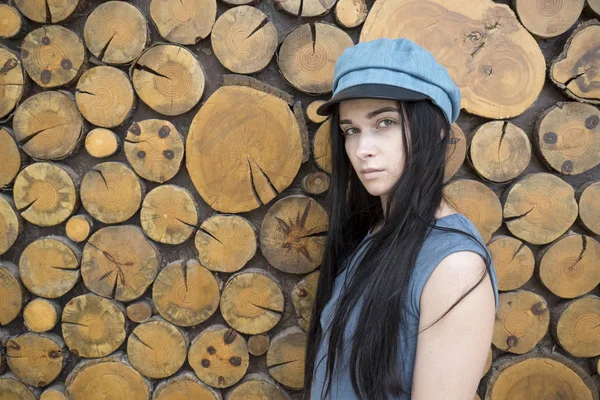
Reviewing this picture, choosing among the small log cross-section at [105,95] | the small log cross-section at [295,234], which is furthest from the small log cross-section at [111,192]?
the small log cross-section at [295,234]

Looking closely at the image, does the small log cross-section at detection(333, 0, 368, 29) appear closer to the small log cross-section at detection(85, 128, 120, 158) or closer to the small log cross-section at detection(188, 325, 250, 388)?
the small log cross-section at detection(85, 128, 120, 158)

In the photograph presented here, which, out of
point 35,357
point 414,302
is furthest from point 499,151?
point 35,357

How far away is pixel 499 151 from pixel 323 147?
46cm

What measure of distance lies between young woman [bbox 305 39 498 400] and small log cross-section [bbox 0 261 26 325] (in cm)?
92

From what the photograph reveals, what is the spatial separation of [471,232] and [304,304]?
1.77 feet

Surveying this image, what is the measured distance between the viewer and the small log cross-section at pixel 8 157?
3.79 feet

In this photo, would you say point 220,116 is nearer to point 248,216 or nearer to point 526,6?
point 248,216

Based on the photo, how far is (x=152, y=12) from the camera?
1.08 m

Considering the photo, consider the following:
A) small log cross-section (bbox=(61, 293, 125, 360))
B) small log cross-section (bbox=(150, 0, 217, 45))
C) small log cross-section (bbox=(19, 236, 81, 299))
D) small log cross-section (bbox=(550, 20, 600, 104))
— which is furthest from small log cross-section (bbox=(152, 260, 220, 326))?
small log cross-section (bbox=(550, 20, 600, 104))

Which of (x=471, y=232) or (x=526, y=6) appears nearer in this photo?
(x=471, y=232)

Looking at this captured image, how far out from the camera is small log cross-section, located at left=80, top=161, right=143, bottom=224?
113 centimetres

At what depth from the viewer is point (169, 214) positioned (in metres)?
1.13

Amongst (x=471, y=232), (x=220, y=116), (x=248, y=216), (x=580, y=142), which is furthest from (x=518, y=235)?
(x=220, y=116)

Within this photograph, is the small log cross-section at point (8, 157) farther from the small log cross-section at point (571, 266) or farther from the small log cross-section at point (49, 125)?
the small log cross-section at point (571, 266)
